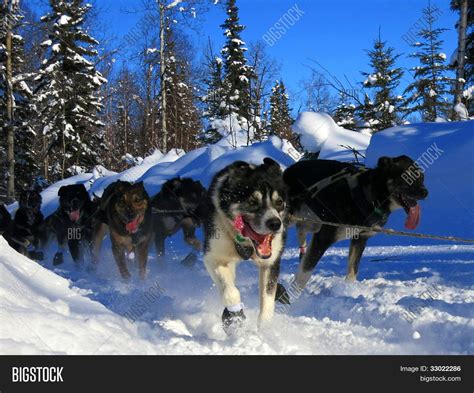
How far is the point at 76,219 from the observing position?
7371 millimetres

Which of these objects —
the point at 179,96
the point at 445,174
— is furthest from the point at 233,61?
the point at 445,174

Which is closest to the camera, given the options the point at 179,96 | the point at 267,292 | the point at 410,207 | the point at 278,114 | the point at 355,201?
the point at 267,292

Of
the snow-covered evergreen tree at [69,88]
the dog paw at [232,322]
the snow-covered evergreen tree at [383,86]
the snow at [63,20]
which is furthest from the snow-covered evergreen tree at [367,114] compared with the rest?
the snow at [63,20]

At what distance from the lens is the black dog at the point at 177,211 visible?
6.83m

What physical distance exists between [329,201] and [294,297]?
45.3 inches

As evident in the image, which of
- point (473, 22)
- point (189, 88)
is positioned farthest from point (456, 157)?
point (189, 88)

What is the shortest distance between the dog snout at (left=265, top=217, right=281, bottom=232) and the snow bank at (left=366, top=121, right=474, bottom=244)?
4.94 metres

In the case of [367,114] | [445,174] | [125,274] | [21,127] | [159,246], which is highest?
[21,127]

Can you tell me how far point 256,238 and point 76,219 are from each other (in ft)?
15.4

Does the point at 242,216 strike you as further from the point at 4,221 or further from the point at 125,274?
the point at 4,221

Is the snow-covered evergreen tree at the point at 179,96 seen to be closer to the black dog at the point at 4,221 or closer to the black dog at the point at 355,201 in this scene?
the black dog at the point at 4,221

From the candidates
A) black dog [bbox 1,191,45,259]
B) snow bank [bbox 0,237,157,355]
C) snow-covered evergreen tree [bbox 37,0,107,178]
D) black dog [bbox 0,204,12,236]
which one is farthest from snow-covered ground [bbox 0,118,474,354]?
snow-covered evergreen tree [bbox 37,0,107,178]

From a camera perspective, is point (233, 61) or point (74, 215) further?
point (233, 61)

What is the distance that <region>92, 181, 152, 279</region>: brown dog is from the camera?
234 inches
